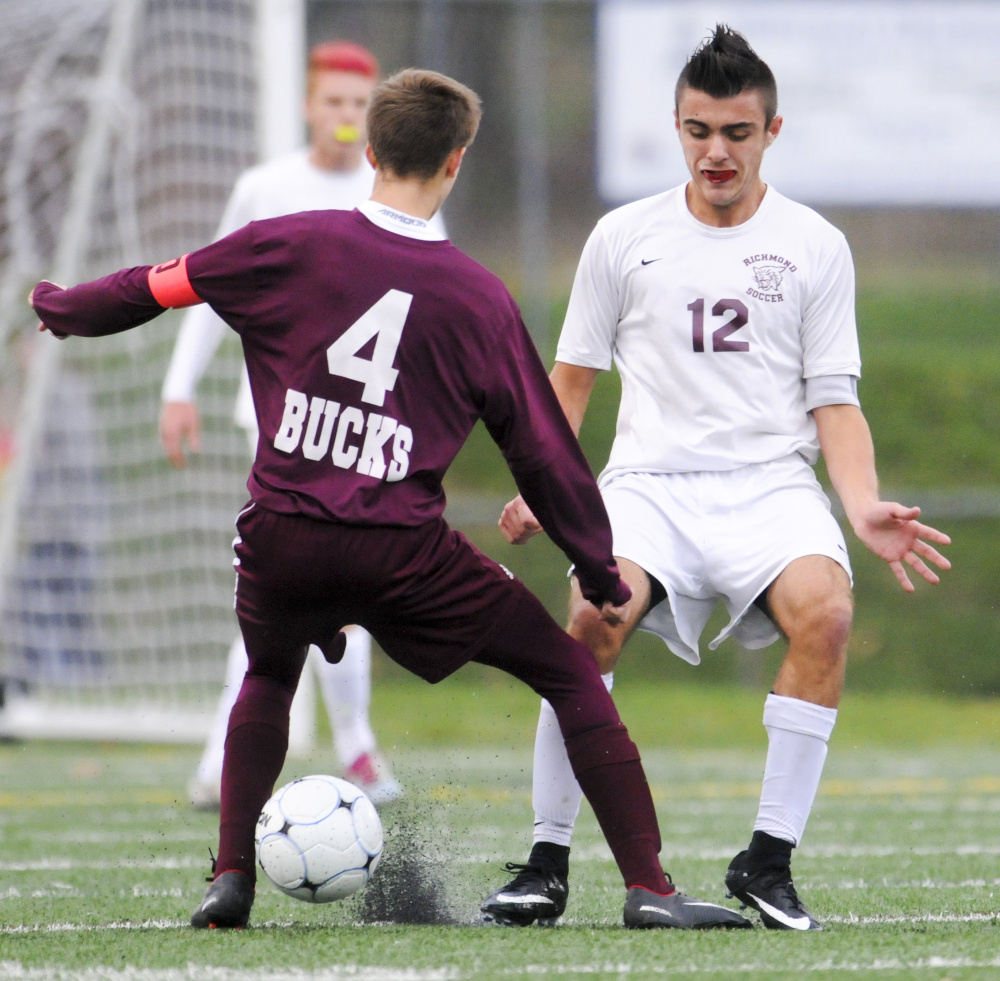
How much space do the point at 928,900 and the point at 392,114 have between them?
7.18ft

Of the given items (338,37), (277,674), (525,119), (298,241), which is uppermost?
(338,37)

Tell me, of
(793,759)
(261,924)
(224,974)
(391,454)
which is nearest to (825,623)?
(793,759)

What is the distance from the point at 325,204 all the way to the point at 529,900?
303cm

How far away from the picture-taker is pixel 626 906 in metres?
3.48

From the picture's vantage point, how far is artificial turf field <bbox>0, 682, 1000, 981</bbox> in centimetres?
304

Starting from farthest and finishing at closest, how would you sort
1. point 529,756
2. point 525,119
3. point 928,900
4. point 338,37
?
point 338,37
point 525,119
point 529,756
point 928,900

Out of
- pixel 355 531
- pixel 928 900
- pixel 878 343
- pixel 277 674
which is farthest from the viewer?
pixel 878 343

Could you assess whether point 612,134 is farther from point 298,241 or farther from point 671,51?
point 298,241

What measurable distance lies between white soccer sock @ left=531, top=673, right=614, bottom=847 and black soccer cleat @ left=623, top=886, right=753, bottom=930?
1.19ft

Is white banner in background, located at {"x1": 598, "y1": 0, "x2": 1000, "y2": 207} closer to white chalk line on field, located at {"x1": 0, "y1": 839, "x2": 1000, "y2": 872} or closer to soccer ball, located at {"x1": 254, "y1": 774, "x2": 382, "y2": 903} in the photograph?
white chalk line on field, located at {"x1": 0, "y1": 839, "x2": 1000, "y2": 872}

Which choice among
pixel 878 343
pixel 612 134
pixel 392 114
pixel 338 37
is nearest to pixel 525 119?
pixel 612 134

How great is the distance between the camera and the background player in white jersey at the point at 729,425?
375cm

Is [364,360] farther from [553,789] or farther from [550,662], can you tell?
[553,789]

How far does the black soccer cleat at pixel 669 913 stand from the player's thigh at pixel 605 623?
58 centimetres
